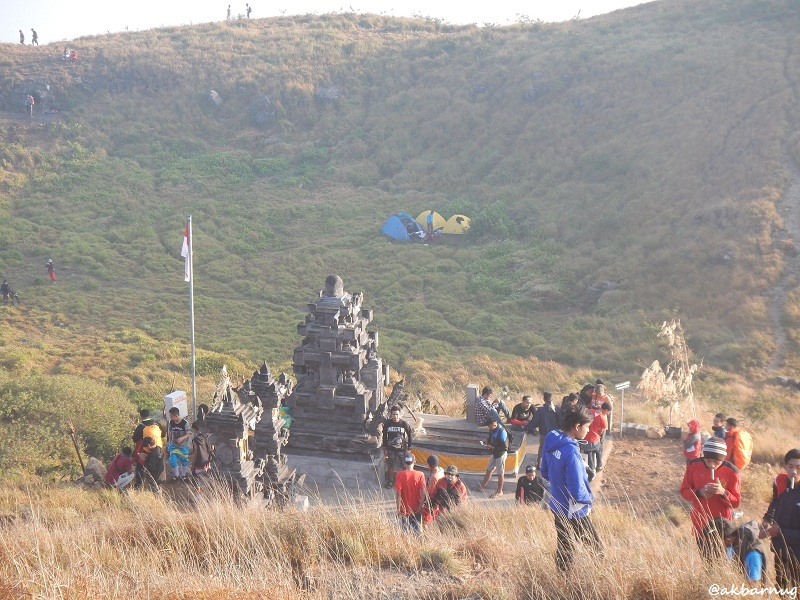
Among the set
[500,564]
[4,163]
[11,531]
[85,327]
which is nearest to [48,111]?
[4,163]

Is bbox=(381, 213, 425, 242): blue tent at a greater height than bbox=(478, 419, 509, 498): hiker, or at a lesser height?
greater

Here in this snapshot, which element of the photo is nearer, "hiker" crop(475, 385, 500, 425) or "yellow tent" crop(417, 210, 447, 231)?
"hiker" crop(475, 385, 500, 425)

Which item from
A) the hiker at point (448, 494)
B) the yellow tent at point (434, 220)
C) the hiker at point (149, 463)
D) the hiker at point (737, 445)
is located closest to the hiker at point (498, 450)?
the hiker at point (448, 494)

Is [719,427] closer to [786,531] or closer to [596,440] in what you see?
[596,440]

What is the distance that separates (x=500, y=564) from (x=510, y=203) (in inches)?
1210

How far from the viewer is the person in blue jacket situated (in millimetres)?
5070

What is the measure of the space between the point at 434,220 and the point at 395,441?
76.5ft

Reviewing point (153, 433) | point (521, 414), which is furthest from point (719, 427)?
point (153, 433)

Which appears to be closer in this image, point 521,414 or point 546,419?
point 546,419

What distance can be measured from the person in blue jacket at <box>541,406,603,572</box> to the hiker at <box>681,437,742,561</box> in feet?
4.00

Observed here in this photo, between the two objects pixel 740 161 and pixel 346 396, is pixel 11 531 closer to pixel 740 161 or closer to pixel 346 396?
pixel 346 396

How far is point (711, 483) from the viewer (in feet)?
18.6

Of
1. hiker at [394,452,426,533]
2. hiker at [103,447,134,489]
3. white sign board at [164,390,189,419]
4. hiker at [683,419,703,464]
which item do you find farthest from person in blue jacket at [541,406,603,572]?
white sign board at [164,390,189,419]

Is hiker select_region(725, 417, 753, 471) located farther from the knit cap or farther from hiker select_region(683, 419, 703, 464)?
the knit cap
